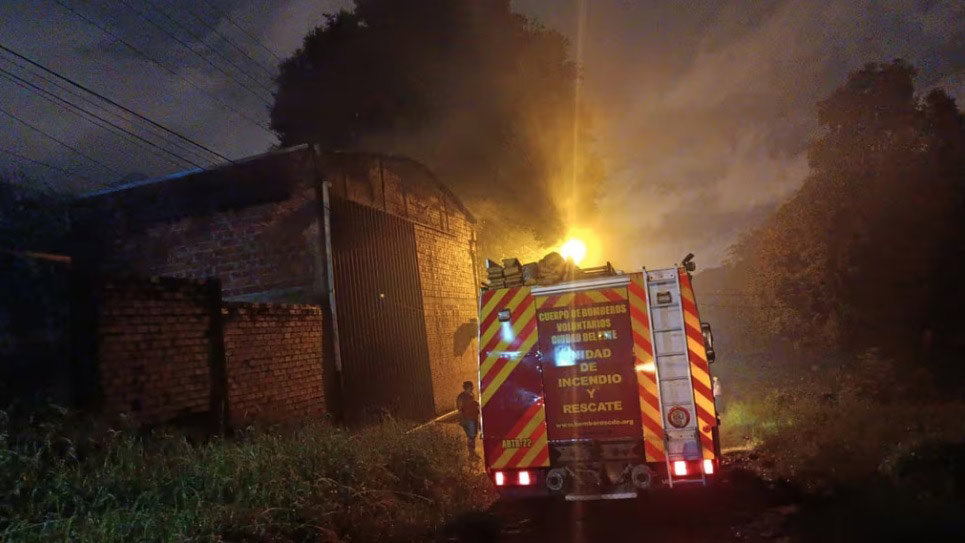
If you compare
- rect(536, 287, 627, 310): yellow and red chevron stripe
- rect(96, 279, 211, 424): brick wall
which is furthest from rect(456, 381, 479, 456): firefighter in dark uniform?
rect(96, 279, 211, 424): brick wall

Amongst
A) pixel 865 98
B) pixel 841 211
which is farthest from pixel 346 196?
pixel 865 98

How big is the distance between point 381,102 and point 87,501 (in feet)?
54.2

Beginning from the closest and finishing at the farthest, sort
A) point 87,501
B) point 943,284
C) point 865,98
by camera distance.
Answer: point 87,501, point 943,284, point 865,98

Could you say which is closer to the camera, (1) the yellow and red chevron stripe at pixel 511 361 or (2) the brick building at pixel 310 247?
(1) the yellow and red chevron stripe at pixel 511 361

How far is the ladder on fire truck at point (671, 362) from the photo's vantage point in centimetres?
546

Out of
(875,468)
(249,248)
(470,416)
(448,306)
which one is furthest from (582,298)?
(448,306)

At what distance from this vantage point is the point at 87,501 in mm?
4289

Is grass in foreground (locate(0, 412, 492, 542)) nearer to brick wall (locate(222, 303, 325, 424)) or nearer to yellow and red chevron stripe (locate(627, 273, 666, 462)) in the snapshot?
brick wall (locate(222, 303, 325, 424))

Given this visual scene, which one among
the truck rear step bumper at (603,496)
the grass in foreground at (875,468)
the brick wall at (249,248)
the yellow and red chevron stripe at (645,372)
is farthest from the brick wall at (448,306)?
the yellow and red chevron stripe at (645,372)

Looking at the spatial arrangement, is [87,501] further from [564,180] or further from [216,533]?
[564,180]

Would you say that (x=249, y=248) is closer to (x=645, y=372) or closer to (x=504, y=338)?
(x=504, y=338)

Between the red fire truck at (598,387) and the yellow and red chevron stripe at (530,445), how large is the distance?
1 centimetres

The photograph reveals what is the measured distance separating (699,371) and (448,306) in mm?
9248

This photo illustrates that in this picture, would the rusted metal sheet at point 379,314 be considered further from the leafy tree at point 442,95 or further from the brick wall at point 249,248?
the leafy tree at point 442,95
